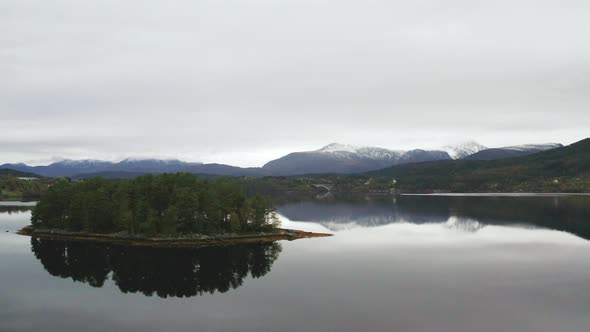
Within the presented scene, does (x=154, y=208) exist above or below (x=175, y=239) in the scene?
above

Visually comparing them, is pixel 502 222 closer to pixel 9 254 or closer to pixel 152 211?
pixel 152 211

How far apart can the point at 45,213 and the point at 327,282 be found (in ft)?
268

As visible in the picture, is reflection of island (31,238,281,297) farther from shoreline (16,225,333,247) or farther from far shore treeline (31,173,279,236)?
far shore treeline (31,173,279,236)

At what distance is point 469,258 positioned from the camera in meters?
78.2

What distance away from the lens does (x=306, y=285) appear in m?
57.6

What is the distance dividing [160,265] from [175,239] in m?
21.8

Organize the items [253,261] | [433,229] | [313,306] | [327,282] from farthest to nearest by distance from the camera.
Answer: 1. [433,229]
2. [253,261]
3. [327,282]
4. [313,306]

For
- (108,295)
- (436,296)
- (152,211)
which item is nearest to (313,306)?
(436,296)

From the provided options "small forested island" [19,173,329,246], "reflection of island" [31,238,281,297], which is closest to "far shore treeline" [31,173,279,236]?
"small forested island" [19,173,329,246]

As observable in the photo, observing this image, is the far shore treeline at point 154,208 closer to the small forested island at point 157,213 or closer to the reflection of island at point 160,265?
the small forested island at point 157,213

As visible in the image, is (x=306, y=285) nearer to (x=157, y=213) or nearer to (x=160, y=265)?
(x=160, y=265)

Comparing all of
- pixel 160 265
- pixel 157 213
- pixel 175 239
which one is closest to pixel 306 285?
pixel 160 265

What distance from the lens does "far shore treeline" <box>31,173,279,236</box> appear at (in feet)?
315

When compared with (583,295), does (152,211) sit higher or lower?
higher
